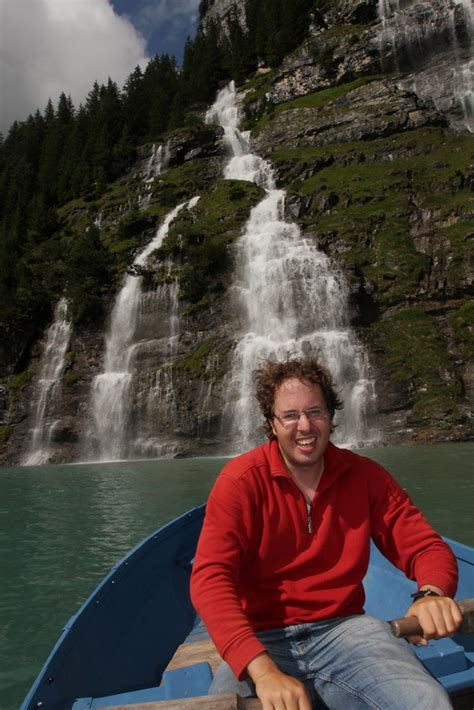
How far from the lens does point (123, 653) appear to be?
3561 mm

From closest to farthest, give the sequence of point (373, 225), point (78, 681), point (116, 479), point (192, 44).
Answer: point (78, 681) → point (116, 479) → point (373, 225) → point (192, 44)

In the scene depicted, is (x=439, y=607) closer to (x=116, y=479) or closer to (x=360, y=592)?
(x=360, y=592)

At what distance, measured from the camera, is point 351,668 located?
2262 millimetres

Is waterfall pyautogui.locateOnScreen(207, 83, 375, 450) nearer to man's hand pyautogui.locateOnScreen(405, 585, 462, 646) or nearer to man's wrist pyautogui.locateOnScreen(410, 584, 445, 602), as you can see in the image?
man's wrist pyautogui.locateOnScreen(410, 584, 445, 602)

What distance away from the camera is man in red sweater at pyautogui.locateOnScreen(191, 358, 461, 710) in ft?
7.01

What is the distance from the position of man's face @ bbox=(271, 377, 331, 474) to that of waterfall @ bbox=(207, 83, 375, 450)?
20871 millimetres

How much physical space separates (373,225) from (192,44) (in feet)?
223

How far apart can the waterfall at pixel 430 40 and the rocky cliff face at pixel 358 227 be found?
14 cm

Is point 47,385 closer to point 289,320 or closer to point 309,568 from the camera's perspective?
point 289,320

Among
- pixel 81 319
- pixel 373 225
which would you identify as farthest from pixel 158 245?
pixel 373 225

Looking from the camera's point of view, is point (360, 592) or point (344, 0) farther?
point (344, 0)

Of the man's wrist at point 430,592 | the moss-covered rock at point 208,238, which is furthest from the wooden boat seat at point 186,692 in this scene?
the moss-covered rock at point 208,238

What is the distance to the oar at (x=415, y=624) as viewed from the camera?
2184 mm

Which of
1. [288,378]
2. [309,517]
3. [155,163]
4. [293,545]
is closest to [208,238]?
[155,163]
